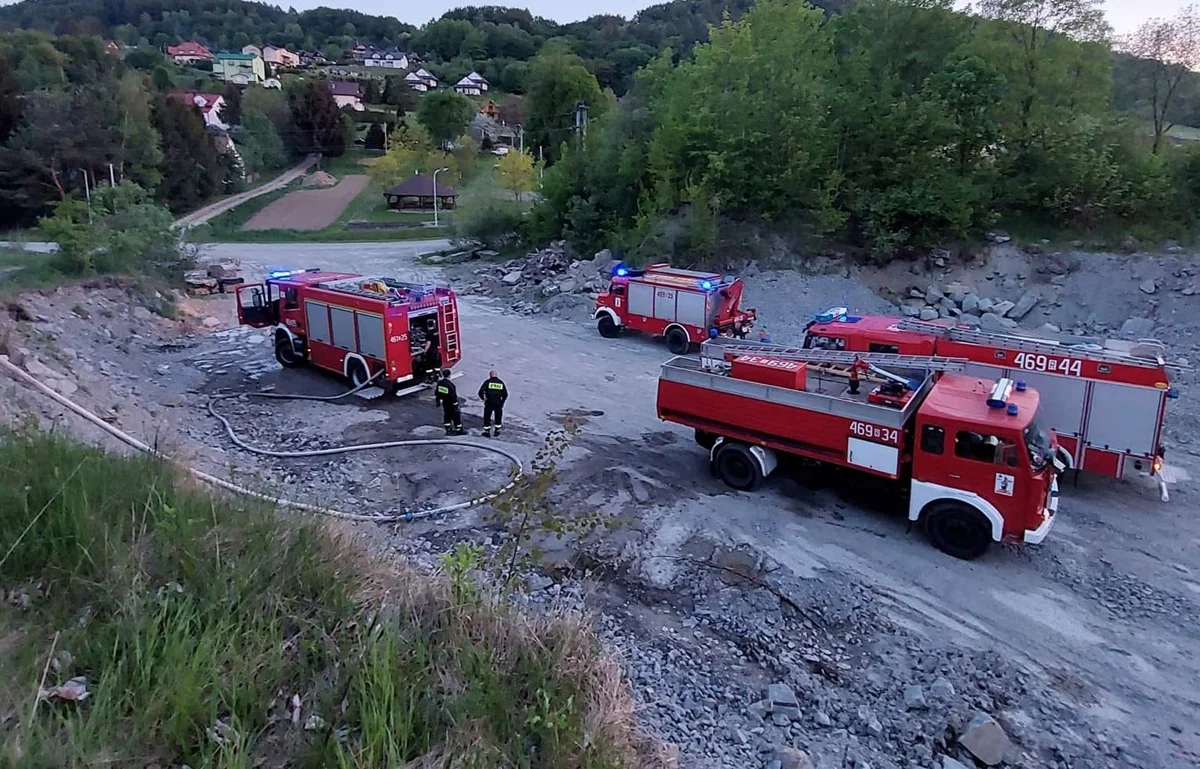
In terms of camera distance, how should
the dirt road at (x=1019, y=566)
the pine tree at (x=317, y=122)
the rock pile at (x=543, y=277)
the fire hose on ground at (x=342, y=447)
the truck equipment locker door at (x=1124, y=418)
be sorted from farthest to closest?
1. the pine tree at (x=317, y=122)
2. the rock pile at (x=543, y=277)
3. the truck equipment locker door at (x=1124, y=418)
4. the fire hose on ground at (x=342, y=447)
5. the dirt road at (x=1019, y=566)

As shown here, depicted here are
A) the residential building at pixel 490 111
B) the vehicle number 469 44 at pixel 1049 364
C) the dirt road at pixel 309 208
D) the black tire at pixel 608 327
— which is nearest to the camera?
the vehicle number 469 44 at pixel 1049 364

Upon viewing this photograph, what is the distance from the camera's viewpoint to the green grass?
163 inches

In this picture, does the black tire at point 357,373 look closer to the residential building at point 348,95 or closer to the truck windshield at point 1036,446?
the truck windshield at point 1036,446

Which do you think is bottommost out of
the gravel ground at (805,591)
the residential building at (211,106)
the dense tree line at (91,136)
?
the gravel ground at (805,591)

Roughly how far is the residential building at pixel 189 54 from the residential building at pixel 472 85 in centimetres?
4840

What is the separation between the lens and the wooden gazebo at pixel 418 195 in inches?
2387

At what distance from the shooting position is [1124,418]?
41.0 ft

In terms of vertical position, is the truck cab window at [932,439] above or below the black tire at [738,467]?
above

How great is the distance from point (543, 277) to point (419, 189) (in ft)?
109

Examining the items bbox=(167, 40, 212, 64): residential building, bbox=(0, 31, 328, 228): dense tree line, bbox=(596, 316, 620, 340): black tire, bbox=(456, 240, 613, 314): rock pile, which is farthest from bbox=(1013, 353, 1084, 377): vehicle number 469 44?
bbox=(167, 40, 212, 64): residential building

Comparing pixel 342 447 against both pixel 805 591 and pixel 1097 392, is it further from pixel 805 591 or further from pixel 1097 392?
pixel 1097 392

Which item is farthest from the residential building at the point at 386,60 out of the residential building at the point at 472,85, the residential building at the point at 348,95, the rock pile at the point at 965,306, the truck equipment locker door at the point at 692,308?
the truck equipment locker door at the point at 692,308

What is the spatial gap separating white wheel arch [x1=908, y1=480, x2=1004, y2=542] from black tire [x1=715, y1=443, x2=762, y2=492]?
99.0 inches

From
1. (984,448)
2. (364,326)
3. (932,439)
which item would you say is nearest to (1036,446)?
(984,448)
